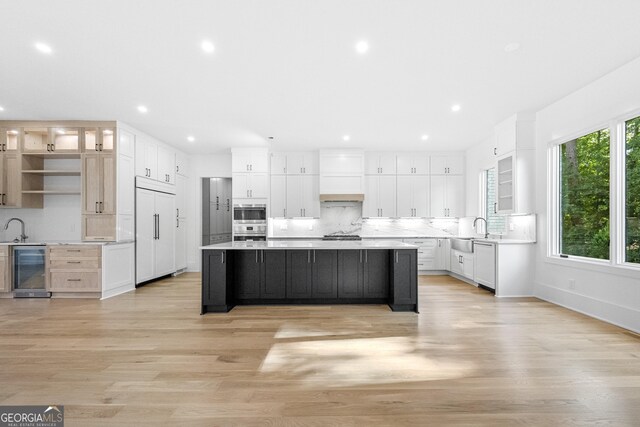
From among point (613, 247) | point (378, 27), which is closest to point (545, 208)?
point (613, 247)

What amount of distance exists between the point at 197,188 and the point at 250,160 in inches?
66.5

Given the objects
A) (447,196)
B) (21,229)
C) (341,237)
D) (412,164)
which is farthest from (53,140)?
(447,196)

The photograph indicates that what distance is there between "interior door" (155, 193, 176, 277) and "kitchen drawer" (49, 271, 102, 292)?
1.44 meters

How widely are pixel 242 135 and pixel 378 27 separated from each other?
4.04 m

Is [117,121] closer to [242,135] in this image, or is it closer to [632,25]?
[242,135]

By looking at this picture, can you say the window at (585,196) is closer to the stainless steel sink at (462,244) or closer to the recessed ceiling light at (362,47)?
the stainless steel sink at (462,244)

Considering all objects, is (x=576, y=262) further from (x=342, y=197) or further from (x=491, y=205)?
(x=342, y=197)

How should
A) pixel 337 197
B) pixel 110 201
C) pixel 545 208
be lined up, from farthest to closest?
pixel 337 197, pixel 110 201, pixel 545 208

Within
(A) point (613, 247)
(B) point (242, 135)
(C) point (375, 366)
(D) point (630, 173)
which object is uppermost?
(B) point (242, 135)

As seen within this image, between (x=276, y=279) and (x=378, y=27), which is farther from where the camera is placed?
(x=276, y=279)

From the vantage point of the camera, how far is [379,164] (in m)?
Answer: 7.80

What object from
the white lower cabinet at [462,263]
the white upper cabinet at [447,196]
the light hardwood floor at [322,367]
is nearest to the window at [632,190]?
the light hardwood floor at [322,367]

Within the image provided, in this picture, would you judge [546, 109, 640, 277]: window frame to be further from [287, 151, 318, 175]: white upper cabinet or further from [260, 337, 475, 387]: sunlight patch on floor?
[287, 151, 318, 175]: white upper cabinet

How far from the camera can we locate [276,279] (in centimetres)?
465
